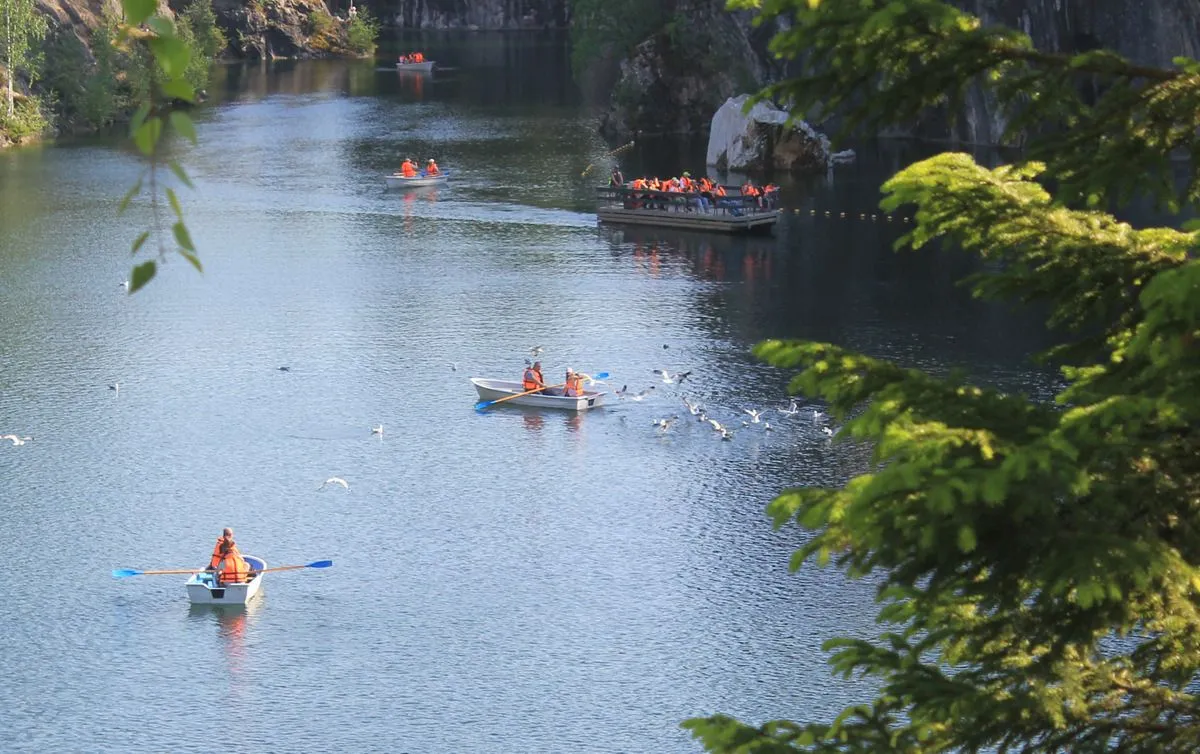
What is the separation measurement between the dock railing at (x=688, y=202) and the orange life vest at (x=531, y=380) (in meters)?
29.5

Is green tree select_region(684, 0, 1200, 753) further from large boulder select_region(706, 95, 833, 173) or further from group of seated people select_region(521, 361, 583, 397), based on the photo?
large boulder select_region(706, 95, 833, 173)

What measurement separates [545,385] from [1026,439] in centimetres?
4483

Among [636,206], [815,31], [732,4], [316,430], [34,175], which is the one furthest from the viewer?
[34,175]

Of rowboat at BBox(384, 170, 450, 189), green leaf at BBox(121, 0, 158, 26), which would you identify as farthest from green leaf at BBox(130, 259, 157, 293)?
rowboat at BBox(384, 170, 450, 189)

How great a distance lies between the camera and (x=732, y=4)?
11359mm

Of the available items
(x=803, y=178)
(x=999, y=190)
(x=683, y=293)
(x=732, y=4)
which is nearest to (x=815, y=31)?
(x=732, y=4)

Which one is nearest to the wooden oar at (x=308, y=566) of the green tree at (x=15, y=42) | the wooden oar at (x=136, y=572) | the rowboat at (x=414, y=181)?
the wooden oar at (x=136, y=572)

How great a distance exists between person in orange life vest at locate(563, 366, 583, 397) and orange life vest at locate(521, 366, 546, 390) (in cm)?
99

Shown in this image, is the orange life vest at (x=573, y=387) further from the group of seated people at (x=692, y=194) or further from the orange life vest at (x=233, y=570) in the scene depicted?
the group of seated people at (x=692, y=194)

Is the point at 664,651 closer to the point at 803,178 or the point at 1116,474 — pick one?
the point at 1116,474

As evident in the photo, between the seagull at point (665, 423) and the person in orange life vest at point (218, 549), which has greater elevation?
the seagull at point (665, 423)

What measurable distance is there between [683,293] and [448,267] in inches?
418

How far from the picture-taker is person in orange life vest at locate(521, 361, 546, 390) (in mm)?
54812

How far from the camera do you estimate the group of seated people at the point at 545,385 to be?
178 feet
